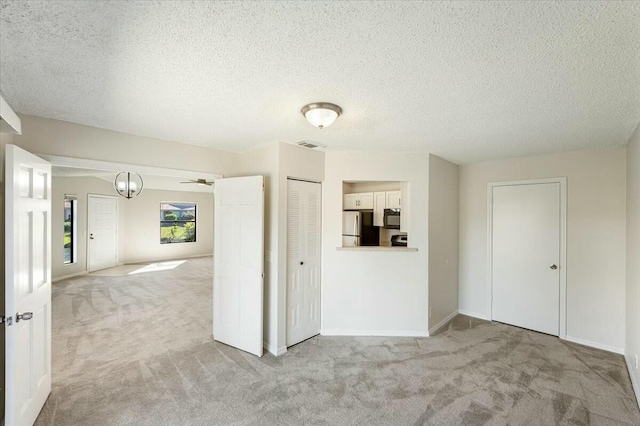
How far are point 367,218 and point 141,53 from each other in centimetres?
383

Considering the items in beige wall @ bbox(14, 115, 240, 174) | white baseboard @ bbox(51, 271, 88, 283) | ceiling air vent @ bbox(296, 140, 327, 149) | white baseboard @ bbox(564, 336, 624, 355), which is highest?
ceiling air vent @ bbox(296, 140, 327, 149)

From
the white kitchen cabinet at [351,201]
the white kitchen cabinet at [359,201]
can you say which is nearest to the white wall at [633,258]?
the white kitchen cabinet at [359,201]

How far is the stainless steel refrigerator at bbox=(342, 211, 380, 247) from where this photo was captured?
4601mm

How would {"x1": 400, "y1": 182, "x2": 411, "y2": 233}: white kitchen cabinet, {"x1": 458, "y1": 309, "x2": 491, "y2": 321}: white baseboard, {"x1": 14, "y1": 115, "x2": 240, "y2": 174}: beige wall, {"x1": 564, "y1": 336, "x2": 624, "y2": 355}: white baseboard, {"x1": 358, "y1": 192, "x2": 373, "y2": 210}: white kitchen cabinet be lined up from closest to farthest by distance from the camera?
{"x1": 14, "y1": 115, "x2": 240, "y2": 174}: beige wall → {"x1": 564, "y1": 336, "x2": 624, "y2": 355}: white baseboard → {"x1": 400, "y1": 182, "x2": 411, "y2": 233}: white kitchen cabinet → {"x1": 458, "y1": 309, "x2": 491, "y2": 321}: white baseboard → {"x1": 358, "y1": 192, "x2": 373, "y2": 210}: white kitchen cabinet

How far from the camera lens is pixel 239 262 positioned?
10.8 ft

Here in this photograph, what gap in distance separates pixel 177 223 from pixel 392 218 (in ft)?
24.8

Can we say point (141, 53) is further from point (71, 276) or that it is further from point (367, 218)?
point (71, 276)

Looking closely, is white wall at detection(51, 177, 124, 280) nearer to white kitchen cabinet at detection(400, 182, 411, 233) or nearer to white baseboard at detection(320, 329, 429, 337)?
white baseboard at detection(320, 329, 429, 337)

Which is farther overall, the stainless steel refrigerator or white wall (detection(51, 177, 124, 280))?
white wall (detection(51, 177, 124, 280))

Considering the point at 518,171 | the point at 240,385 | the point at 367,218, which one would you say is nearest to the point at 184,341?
the point at 240,385

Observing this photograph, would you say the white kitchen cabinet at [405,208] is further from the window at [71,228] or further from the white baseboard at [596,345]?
the window at [71,228]

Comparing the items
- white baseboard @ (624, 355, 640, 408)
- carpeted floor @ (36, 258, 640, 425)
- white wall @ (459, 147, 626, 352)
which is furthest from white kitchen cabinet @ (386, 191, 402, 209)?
white baseboard @ (624, 355, 640, 408)

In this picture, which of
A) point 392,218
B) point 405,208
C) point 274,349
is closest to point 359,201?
point 392,218

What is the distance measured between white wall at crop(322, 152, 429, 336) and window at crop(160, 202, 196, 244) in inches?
284
